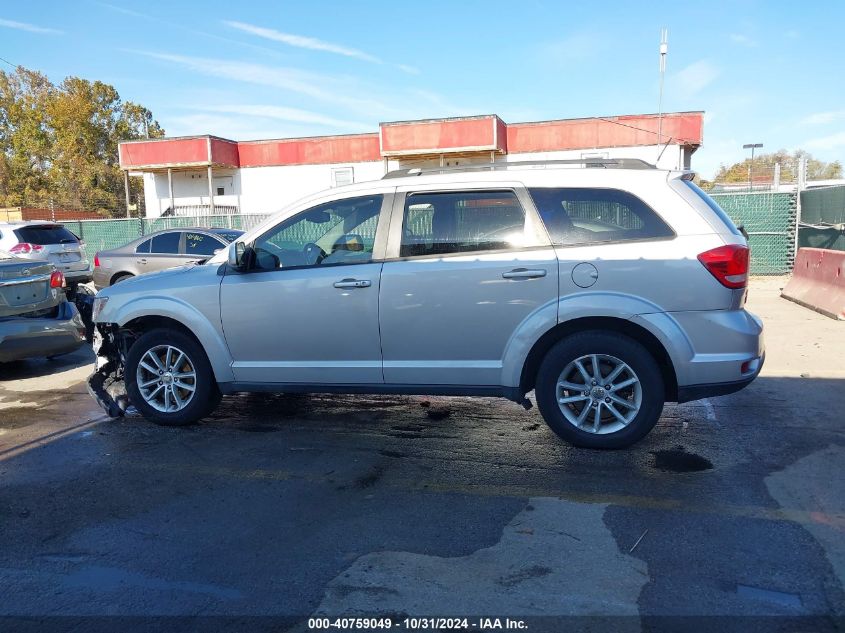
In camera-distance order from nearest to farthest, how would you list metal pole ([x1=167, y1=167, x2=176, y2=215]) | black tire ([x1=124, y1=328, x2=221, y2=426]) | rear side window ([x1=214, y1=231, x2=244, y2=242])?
black tire ([x1=124, y1=328, x2=221, y2=426]), rear side window ([x1=214, y1=231, x2=244, y2=242]), metal pole ([x1=167, y1=167, x2=176, y2=215])

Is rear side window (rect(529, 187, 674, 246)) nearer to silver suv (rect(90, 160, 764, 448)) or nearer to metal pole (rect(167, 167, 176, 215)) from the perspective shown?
silver suv (rect(90, 160, 764, 448))

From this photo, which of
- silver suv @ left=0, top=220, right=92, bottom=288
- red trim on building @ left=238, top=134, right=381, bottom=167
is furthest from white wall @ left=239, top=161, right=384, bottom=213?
silver suv @ left=0, top=220, right=92, bottom=288

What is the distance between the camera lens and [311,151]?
30.1m

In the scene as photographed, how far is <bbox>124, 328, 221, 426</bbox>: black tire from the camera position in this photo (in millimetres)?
5258

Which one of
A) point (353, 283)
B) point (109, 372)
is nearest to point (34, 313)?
point (109, 372)

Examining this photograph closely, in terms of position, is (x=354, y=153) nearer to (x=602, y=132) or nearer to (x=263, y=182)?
(x=263, y=182)

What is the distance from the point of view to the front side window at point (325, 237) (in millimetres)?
4871

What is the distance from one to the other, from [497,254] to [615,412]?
1.35m

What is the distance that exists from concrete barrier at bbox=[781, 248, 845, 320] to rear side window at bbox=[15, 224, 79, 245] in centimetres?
1483

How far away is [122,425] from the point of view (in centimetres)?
556

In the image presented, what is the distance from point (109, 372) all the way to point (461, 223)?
11.6ft

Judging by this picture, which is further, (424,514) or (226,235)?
(226,235)

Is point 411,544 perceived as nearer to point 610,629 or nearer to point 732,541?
point 610,629

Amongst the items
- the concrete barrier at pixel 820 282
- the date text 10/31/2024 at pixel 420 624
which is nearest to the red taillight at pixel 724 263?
the date text 10/31/2024 at pixel 420 624
